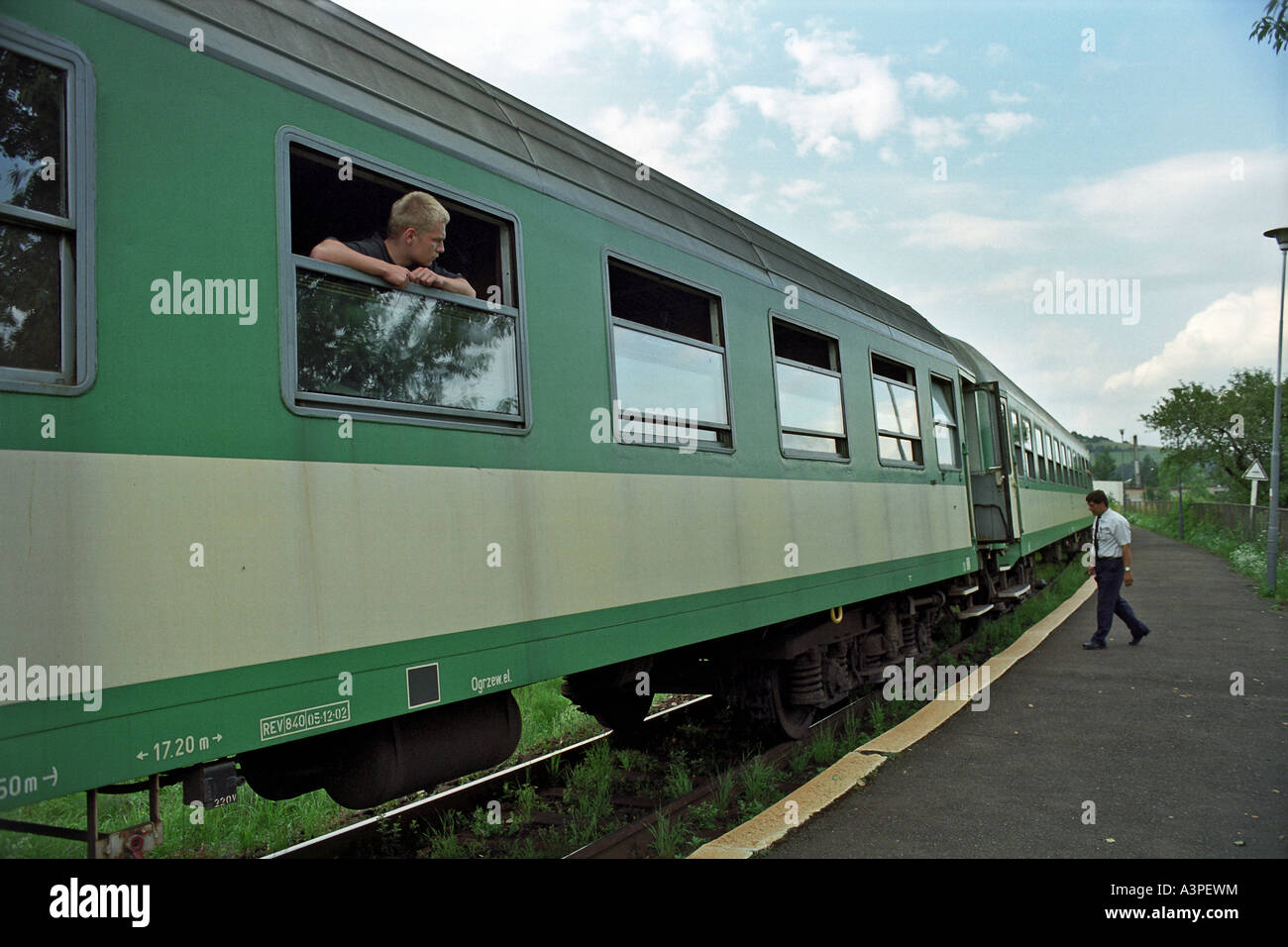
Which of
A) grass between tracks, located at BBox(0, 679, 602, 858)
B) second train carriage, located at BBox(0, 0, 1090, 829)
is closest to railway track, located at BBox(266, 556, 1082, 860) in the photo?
grass between tracks, located at BBox(0, 679, 602, 858)

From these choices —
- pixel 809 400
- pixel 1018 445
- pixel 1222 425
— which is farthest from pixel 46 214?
pixel 1222 425

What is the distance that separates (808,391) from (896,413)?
6.28 ft

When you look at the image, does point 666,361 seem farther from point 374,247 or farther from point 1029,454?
point 1029,454

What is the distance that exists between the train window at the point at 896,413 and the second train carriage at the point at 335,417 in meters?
1.91

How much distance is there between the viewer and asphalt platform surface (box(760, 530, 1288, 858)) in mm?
4324

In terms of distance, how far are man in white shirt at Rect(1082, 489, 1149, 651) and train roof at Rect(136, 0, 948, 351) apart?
5596mm

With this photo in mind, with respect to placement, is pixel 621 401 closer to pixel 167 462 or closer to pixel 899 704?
pixel 167 462

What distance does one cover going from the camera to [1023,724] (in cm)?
647

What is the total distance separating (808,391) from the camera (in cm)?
606

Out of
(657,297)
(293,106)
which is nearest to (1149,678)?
(657,297)

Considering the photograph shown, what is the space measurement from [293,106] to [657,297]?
2287mm

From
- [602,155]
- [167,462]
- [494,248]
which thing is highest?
[602,155]
